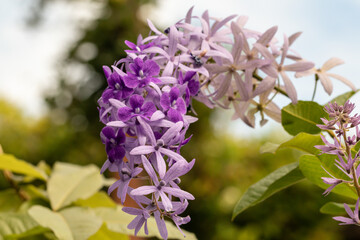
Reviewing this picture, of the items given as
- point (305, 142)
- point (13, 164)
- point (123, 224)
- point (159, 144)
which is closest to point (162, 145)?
point (159, 144)

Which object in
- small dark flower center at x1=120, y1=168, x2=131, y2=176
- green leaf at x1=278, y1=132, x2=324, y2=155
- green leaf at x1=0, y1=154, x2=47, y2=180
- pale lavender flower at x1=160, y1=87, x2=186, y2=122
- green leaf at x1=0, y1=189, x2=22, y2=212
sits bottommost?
green leaf at x1=0, y1=189, x2=22, y2=212

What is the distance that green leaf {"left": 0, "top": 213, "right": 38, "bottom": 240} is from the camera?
29.2 inches

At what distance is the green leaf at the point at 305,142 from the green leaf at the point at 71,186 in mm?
489

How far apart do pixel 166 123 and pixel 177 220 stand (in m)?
0.11

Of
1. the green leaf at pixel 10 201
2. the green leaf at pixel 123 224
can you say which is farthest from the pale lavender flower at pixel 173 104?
the green leaf at pixel 10 201

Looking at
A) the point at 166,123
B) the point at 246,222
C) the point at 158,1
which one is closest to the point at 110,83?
the point at 166,123

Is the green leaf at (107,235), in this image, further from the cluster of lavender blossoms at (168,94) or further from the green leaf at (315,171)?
the green leaf at (315,171)

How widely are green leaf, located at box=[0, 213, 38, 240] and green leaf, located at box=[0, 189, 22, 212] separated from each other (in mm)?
228

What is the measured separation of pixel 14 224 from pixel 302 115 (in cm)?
57

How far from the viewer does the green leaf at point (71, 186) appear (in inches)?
34.4

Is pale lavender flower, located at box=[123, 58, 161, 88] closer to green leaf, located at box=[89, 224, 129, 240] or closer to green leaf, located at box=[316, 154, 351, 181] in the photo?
green leaf, located at box=[316, 154, 351, 181]

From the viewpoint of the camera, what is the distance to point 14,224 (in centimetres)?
76

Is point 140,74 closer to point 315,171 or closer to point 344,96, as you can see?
point 315,171

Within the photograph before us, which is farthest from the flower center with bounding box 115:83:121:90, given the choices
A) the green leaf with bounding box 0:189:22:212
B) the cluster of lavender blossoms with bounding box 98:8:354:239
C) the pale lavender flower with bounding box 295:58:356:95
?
the green leaf with bounding box 0:189:22:212
